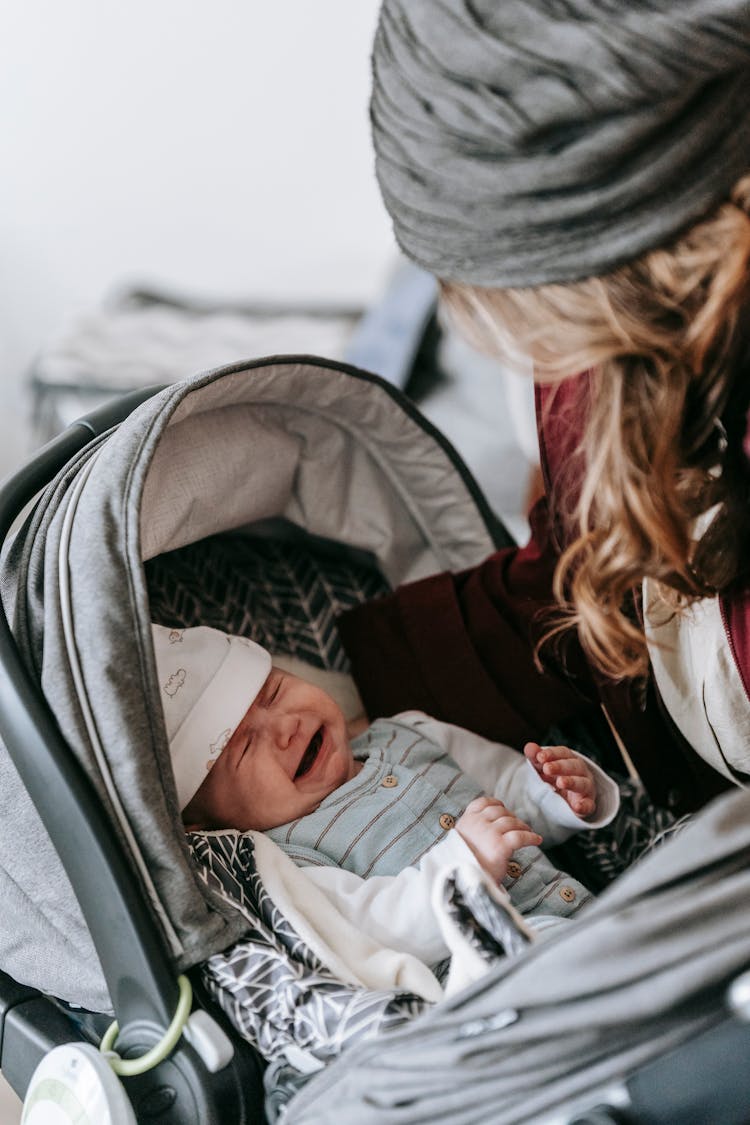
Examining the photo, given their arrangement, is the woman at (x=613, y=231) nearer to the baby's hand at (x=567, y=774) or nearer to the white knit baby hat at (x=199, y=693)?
the baby's hand at (x=567, y=774)

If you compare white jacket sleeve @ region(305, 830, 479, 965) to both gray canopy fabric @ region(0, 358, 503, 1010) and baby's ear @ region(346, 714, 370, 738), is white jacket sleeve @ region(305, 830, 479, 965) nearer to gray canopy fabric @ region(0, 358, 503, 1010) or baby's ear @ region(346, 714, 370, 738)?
gray canopy fabric @ region(0, 358, 503, 1010)

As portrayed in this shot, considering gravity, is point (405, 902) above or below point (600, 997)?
below

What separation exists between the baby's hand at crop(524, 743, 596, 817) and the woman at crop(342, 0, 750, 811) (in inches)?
5.5

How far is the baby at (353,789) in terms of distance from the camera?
33.9 inches

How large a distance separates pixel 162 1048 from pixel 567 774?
1.28 ft

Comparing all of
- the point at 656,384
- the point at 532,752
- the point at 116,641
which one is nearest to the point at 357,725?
the point at 532,752

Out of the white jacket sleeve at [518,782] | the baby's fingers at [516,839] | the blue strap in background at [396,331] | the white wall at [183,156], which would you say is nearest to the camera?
the baby's fingers at [516,839]

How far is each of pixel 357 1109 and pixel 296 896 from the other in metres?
0.25

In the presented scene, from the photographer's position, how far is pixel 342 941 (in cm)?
82

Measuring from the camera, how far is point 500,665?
1039 mm

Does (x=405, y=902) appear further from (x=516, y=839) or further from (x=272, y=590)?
(x=272, y=590)

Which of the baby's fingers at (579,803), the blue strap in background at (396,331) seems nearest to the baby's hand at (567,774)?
the baby's fingers at (579,803)

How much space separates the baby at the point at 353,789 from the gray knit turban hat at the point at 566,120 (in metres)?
0.44

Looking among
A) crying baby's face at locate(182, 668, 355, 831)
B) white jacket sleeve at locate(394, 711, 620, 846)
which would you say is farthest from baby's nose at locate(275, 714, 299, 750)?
white jacket sleeve at locate(394, 711, 620, 846)
